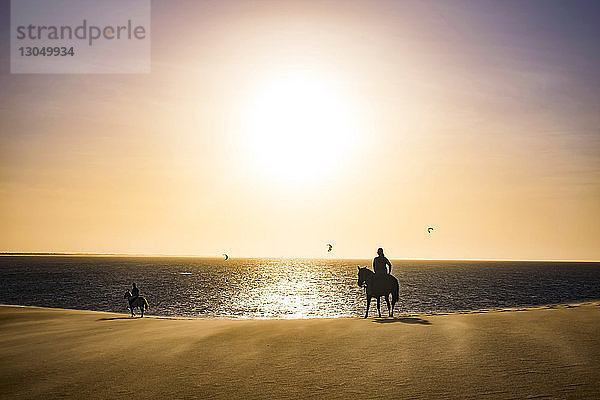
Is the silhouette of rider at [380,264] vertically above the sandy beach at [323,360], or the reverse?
the silhouette of rider at [380,264]

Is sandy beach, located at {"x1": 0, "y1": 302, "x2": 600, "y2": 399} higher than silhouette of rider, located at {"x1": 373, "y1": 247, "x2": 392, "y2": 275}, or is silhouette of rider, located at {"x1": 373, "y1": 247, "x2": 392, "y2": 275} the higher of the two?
silhouette of rider, located at {"x1": 373, "y1": 247, "x2": 392, "y2": 275}

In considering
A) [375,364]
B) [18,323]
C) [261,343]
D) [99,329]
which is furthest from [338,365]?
[18,323]

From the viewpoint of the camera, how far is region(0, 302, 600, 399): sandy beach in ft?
28.1

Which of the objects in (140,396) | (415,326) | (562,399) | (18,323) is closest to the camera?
(562,399)

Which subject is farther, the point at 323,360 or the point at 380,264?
the point at 380,264

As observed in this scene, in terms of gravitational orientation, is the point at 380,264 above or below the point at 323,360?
above

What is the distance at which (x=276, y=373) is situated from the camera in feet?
31.4

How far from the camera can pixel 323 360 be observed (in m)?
10.3

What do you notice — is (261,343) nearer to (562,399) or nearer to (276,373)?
(276,373)

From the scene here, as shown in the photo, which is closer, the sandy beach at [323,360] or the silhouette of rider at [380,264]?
the sandy beach at [323,360]

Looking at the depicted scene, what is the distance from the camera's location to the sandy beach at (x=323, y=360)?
8.58 m

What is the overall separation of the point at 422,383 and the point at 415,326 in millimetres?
5202

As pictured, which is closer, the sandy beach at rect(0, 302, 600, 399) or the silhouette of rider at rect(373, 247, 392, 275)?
→ the sandy beach at rect(0, 302, 600, 399)

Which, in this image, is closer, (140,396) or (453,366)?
→ (140,396)
